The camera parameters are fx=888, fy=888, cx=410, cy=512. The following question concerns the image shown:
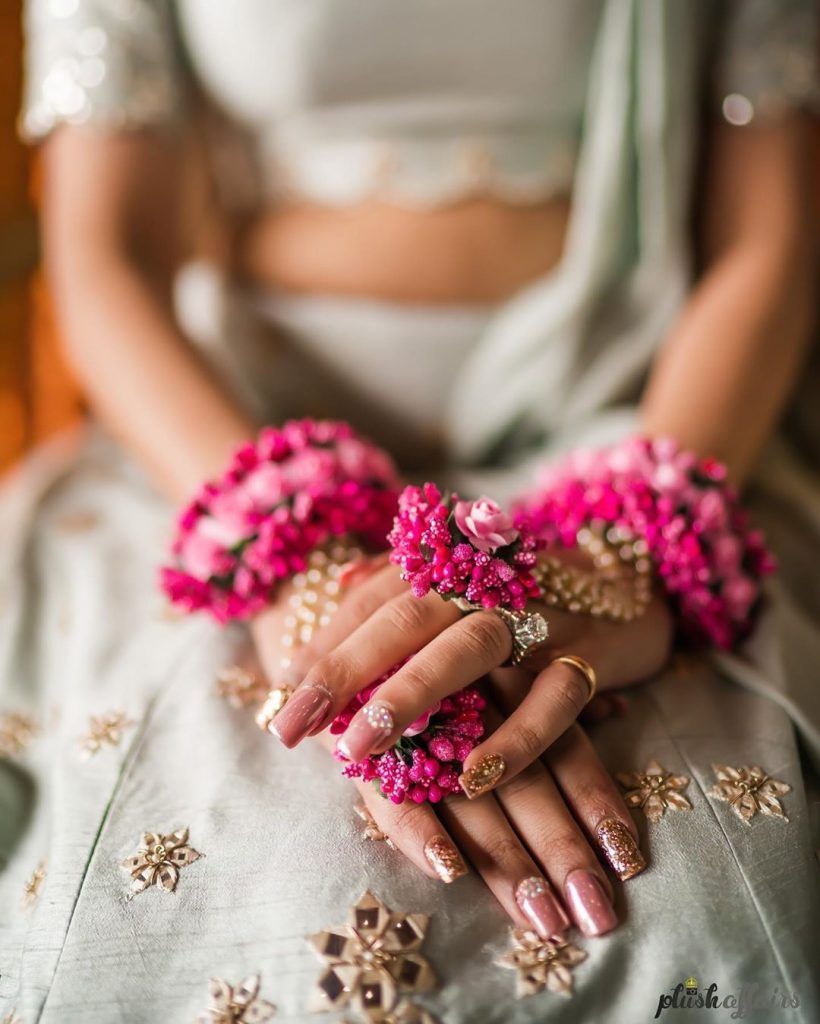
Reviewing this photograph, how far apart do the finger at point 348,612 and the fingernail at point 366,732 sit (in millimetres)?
72

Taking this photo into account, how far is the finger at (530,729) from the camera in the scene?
498 millimetres

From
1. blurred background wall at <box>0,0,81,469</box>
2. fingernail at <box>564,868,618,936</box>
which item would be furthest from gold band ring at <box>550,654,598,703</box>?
blurred background wall at <box>0,0,81,469</box>

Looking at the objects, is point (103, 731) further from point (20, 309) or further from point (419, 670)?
point (20, 309)

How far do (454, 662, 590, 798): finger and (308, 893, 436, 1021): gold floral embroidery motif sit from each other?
79 millimetres

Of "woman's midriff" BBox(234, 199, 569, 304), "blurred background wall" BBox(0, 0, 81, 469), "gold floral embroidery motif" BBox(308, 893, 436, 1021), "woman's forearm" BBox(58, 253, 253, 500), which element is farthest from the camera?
"blurred background wall" BBox(0, 0, 81, 469)

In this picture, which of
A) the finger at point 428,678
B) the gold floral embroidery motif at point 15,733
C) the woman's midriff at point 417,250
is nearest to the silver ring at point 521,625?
the finger at point 428,678

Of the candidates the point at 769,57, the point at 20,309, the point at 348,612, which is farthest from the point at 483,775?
the point at 20,309

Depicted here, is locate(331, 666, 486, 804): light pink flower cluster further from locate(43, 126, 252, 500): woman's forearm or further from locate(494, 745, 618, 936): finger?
locate(43, 126, 252, 500): woman's forearm

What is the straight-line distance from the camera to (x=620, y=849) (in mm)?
499

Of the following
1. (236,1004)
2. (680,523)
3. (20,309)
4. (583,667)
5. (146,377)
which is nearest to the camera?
(236,1004)

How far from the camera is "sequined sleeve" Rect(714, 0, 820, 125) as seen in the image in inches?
36.3

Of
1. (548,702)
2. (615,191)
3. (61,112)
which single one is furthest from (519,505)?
(61,112)

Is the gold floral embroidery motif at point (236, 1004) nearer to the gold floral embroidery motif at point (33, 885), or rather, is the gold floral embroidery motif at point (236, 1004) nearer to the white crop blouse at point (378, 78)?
the gold floral embroidery motif at point (33, 885)

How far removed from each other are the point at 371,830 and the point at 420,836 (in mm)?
37
